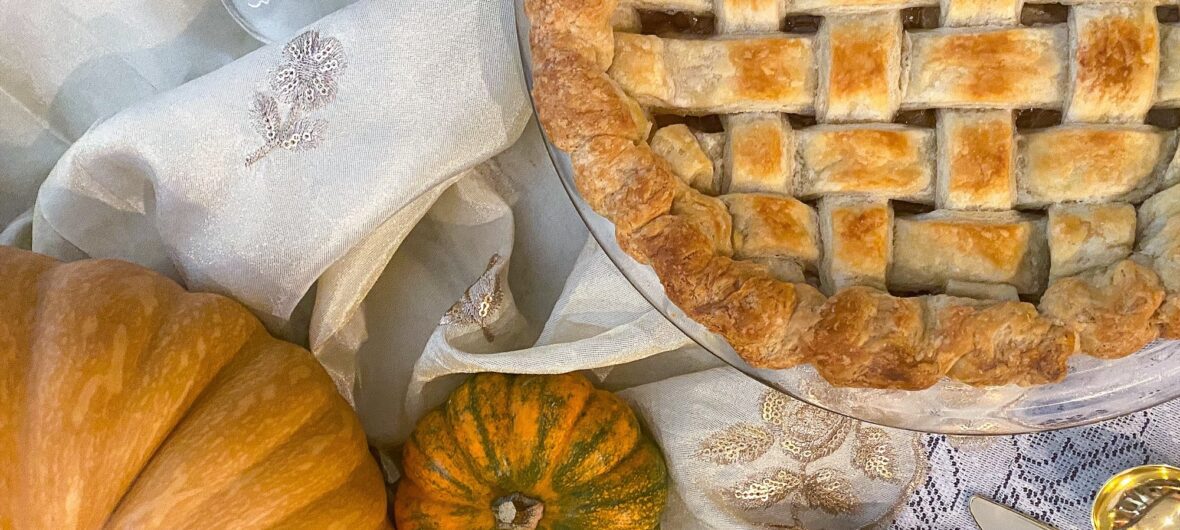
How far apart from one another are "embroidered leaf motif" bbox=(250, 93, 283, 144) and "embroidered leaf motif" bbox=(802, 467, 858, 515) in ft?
2.38

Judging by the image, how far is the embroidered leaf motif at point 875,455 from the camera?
1.02 meters

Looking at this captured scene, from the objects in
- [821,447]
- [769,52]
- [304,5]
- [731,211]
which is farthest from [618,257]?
[304,5]

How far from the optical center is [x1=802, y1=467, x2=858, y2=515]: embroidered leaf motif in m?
1.04

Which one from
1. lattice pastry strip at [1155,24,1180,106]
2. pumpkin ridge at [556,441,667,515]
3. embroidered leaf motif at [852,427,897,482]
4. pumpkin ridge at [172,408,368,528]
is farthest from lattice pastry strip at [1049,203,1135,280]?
pumpkin ridge at [172,408,368,528]

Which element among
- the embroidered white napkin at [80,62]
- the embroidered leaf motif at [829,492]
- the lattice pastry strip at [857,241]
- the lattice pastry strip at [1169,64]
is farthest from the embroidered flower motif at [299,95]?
the lattice pastry strip at [1169,64]

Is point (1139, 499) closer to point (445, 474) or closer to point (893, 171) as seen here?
Answer: point (893, 171)

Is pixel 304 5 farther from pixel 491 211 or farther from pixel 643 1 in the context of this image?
pixel 643 1

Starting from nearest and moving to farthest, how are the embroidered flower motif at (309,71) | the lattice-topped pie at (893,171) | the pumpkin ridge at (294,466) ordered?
the lattice-topped pie at (893,171), the pumpkin ridge at (294,466), the embroidered flower motif at (309,71)

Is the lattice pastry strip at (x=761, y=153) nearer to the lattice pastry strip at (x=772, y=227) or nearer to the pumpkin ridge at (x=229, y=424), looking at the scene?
the lattice pastry strip at (x=772, y=227)

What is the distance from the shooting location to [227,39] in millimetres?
1109

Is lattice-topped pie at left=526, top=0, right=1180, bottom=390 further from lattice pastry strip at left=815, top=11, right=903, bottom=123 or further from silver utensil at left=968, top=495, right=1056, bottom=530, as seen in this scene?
silver utensil at left=968, top=495, right=1056, bottom=530

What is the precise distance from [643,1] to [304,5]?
45cm

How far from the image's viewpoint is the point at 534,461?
39.2 inches

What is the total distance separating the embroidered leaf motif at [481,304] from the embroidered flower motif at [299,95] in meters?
0.24
